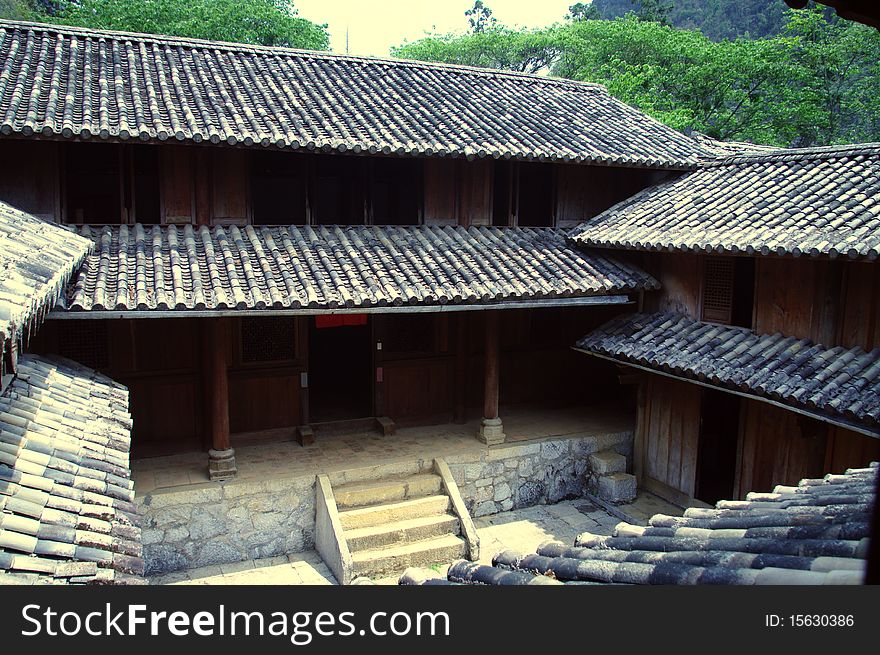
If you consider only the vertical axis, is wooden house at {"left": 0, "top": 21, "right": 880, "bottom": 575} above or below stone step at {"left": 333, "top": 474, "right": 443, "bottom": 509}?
above

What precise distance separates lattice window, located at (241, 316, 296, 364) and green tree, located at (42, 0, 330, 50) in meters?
19.3

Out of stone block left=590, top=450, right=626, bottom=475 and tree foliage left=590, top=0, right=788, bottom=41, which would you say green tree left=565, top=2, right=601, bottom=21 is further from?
stone block left=590, top=450, right=626, bottom=475

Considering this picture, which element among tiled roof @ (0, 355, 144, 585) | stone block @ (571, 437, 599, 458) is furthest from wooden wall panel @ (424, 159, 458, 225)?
tiled roof @ (0, 355, 144, 585)

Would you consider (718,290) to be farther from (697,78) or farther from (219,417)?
(697,78)

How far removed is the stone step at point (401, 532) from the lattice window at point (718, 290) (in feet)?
17.3

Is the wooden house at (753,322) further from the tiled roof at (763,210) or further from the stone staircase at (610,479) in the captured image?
the stone staircase at (610,479)

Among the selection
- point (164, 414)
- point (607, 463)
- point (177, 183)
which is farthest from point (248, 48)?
point (607, 463)

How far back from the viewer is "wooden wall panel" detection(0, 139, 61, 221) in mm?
9727

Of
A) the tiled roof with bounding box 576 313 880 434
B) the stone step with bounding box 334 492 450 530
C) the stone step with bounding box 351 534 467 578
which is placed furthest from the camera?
the stone step with bounding box 334 492 450 530

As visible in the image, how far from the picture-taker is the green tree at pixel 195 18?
85.0 feet

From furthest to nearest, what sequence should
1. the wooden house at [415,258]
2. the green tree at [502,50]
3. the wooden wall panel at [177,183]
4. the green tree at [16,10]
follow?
1. the green tree at [502,50]
2. the green tree at [16,10]
3. the wooden wall panel at [177,183]
4. the wooden house at [415,258]

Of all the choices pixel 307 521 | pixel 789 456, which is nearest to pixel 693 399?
pixel 789 456

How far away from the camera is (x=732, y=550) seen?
374 centimetres

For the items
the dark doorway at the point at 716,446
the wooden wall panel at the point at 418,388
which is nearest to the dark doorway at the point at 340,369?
the wooden wall panel at the point at 418,388
